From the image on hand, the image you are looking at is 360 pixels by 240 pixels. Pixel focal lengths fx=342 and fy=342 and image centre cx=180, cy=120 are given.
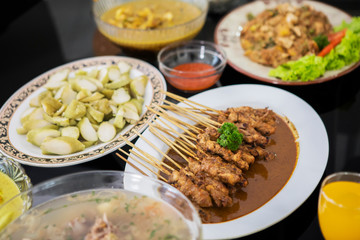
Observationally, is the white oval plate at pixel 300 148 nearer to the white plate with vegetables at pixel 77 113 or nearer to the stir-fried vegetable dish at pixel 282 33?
the white plate with vegetables at pixel 77 113

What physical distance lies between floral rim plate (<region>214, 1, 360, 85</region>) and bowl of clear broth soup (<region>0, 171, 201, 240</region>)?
2.16 metres

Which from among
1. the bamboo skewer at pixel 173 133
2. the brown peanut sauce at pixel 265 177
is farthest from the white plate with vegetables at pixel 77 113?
the brown peanut sauce at pixel 265 177

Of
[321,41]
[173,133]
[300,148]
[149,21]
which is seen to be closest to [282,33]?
[321,41]

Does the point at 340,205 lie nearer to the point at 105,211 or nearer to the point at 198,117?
the point at 105,211

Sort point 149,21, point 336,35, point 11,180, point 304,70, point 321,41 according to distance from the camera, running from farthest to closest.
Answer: point 149,21, point 336,35, point 321,41, point 304,70, point 11,180

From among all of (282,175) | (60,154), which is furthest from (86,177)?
(282,175)

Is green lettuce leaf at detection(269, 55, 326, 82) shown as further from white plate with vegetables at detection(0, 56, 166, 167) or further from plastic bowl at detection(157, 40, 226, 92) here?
white plate with vegetables at detection(0, 56, 166, 167)

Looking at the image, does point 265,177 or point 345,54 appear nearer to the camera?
point 265,177

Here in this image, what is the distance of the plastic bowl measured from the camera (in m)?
3.84

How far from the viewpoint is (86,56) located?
189 inches

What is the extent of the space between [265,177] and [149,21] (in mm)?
2604

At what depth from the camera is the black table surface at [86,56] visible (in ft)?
8.91

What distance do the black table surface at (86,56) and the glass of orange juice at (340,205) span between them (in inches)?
13.0

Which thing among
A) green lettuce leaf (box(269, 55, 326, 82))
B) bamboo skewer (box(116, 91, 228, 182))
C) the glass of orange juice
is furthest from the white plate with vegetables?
the glass of orange juice
